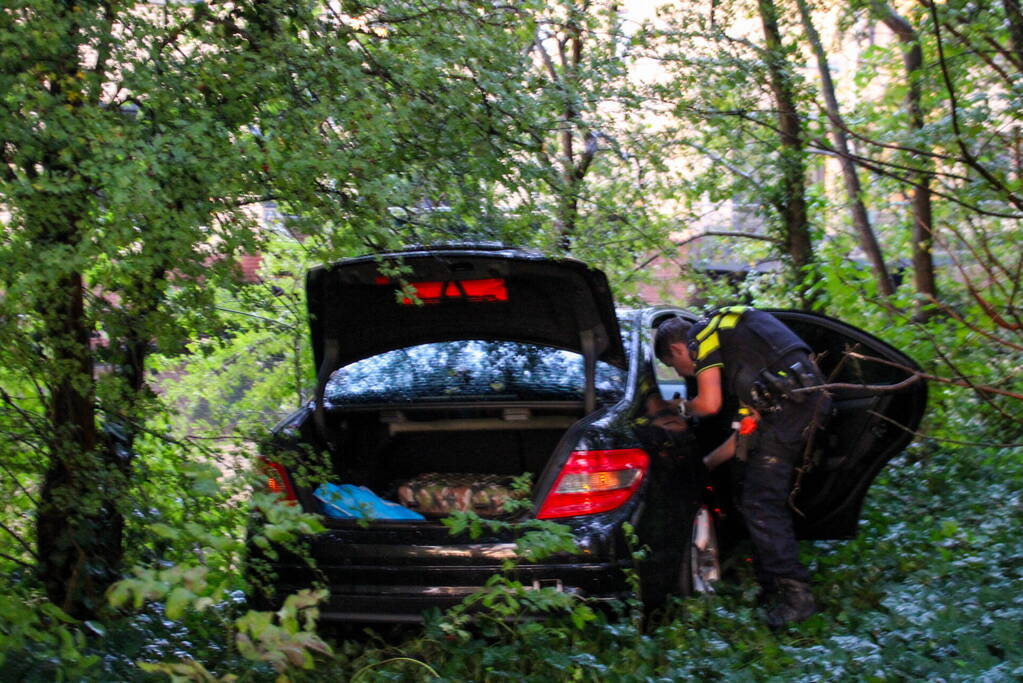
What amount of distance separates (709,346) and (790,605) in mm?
1284

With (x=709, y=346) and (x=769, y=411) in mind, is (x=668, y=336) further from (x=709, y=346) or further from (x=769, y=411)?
(x=769, y=411)

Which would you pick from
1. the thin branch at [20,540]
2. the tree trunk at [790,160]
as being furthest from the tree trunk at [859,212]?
the thin branch at [20,540]

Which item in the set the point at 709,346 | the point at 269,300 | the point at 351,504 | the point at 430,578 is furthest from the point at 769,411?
the point at 269,300

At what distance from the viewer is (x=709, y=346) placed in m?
5.05

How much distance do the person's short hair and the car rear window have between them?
1.35 feet

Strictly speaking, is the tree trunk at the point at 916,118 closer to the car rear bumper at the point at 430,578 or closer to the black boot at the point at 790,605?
the black boot at the point at 790,605

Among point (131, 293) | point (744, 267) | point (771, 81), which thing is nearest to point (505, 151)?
point (131, 293)

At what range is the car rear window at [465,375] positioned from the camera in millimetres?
5082

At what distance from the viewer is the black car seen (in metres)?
4.29

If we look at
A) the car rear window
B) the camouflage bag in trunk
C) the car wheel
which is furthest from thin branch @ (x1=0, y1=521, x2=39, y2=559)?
the car wheel

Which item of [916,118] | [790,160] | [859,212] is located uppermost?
[916,118]

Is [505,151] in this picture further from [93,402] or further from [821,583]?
[821,583]

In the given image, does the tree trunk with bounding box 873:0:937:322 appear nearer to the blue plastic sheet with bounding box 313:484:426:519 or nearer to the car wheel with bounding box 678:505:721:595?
the car wheel with bounding box 678:505:721:595

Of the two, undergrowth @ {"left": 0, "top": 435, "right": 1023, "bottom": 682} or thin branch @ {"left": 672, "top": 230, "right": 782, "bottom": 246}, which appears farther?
thin branch @ {"left": 672, "top": 230, "right": 782, "bottom": 246}
